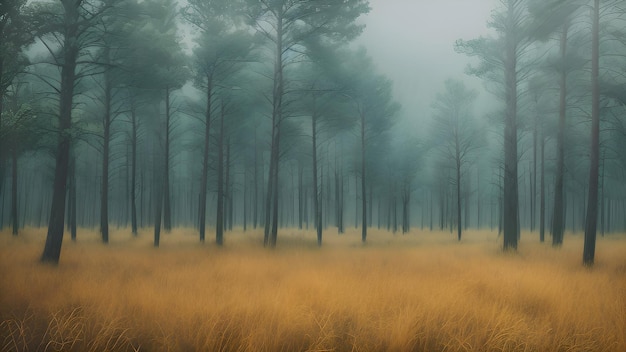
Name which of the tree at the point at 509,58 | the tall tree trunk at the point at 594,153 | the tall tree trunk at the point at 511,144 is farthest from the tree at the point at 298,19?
the tall tree trunk at the point at 594,153

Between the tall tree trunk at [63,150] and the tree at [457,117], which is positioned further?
the tree at [457,117]

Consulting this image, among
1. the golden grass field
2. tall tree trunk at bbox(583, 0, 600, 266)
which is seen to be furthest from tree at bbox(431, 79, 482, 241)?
the golden grass field

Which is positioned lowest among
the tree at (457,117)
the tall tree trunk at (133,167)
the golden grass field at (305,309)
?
the golden grass field at (305,309)

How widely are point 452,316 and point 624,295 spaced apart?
4.04m

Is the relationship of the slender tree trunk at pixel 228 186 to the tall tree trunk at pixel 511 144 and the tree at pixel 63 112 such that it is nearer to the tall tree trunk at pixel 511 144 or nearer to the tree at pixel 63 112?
the tree at pixel 63 112

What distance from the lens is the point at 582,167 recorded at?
2988 centimetres

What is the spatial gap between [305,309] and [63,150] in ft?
26.9

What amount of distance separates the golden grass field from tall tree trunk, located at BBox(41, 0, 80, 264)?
755 millimetres

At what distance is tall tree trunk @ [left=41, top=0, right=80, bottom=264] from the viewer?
9.65 m

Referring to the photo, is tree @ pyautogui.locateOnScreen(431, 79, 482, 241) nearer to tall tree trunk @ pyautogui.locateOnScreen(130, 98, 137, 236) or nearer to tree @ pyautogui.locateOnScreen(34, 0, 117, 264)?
tall tree trunk @ pyautogui.locateOnScreen(130, 98, 137, 236)

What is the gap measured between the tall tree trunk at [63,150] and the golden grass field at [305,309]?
76 centimetres

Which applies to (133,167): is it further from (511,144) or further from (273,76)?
(511,144)

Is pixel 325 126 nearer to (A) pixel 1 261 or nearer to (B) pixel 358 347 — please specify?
(A) pixel 1 261

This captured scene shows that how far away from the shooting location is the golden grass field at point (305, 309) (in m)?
4.24
